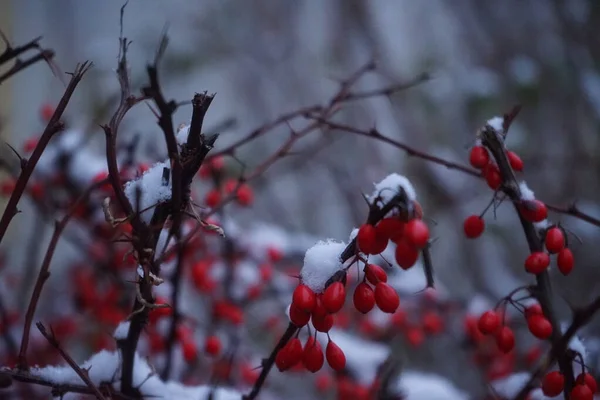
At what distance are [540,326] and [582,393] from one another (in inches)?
4.0

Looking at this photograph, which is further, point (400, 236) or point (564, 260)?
point (564, 260)

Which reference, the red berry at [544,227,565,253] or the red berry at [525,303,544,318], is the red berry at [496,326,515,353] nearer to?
the red berry at [525,303,544,318]

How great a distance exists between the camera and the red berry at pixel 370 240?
0.64 meters

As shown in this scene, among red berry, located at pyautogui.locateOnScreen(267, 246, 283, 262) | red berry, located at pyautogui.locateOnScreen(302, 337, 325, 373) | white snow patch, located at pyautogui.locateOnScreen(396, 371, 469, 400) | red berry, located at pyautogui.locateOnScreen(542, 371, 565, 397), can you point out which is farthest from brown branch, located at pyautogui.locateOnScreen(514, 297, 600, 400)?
red berry, located at pyautogui.locateOnScreen(267, 246, 283, 262)

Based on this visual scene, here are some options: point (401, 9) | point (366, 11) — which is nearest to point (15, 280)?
point (366, 11)

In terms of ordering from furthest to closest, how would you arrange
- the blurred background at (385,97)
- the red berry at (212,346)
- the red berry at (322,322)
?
the blurred background at (385,97) → the red berry at (212,346) → the red berry at (322,322)

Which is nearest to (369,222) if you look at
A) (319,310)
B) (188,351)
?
(319,310)

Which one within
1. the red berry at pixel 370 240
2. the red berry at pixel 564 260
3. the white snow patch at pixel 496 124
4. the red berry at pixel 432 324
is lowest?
the red berry at pixel 370 240

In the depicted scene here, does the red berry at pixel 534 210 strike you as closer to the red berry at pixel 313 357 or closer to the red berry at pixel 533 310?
the red berry at pixel 533 310

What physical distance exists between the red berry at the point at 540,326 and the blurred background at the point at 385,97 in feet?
4.04

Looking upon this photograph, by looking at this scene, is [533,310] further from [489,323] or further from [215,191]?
[215,191]

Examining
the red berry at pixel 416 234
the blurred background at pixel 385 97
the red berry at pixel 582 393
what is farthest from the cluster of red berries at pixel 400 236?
the blurred background at pixel 385 97

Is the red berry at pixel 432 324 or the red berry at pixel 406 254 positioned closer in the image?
the red berry at pixel 406 254

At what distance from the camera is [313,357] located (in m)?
0.75
